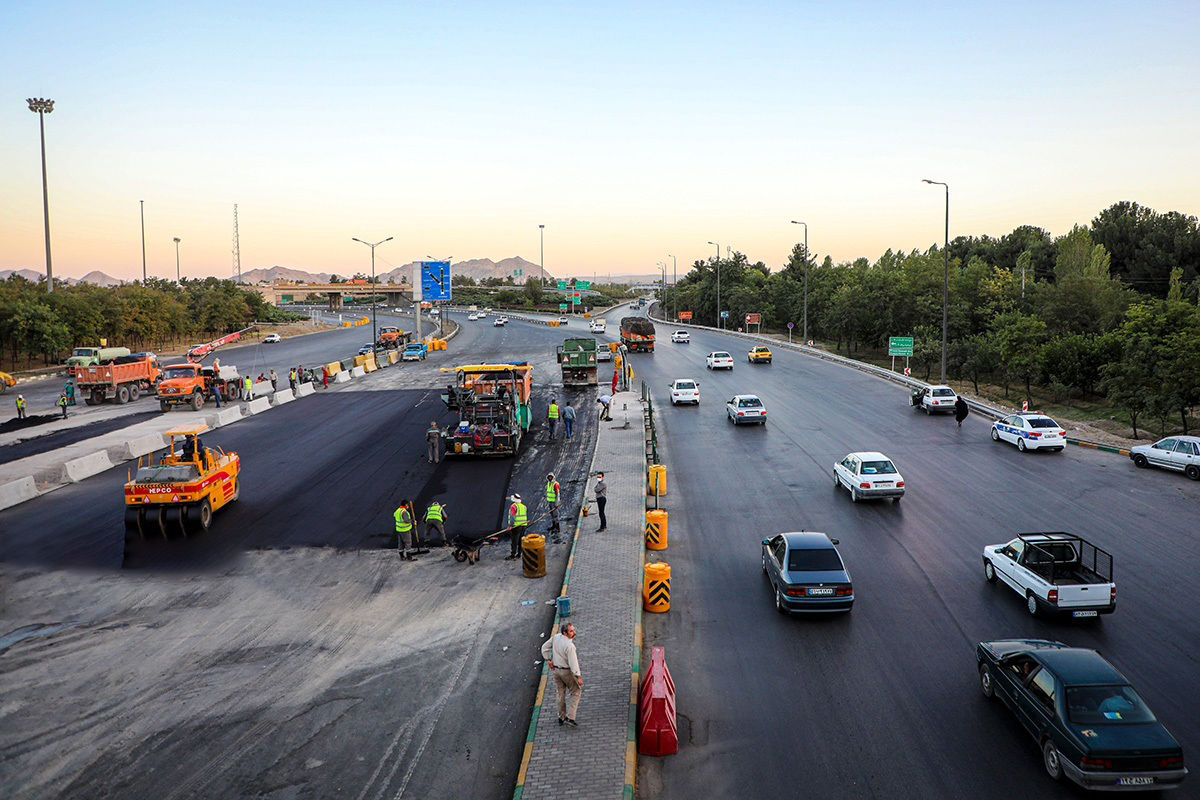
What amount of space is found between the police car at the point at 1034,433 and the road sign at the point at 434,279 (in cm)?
6168

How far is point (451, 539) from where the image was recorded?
1986cm

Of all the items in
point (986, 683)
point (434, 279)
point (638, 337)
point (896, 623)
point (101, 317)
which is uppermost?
point (434, 279)

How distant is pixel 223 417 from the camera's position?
38156 millimetres

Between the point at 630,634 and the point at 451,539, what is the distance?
7.76 m

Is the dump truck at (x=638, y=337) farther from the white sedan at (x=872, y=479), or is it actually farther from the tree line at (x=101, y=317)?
the white sedan at (x=872, y=479)

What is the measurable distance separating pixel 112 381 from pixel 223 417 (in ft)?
36.7

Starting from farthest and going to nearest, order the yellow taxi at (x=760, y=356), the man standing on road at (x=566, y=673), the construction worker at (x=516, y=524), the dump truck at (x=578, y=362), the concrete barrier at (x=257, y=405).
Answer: the yellow taxi at (x=760, y=356)
the dump truck at (x=578, y=362)
the concrete barrier at (x=257, y=405)
the construction worker at (x=516, y=524)
the man standing on road at (x=566, y=673)

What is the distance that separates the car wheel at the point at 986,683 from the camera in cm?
1128

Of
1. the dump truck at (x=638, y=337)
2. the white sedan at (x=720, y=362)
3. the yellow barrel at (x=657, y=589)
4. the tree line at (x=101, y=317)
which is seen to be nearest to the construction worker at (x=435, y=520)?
the yellow barrel at (x=657, y=589)

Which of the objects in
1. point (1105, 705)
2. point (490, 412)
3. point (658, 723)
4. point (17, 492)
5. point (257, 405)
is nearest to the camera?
point (1105, 705)

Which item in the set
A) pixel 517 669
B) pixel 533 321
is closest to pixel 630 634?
pixel 517 669

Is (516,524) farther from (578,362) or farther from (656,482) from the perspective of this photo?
(578,362)

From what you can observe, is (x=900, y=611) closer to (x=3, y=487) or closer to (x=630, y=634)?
(x=630, y=634)

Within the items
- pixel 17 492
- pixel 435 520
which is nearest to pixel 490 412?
pixel 435 520
